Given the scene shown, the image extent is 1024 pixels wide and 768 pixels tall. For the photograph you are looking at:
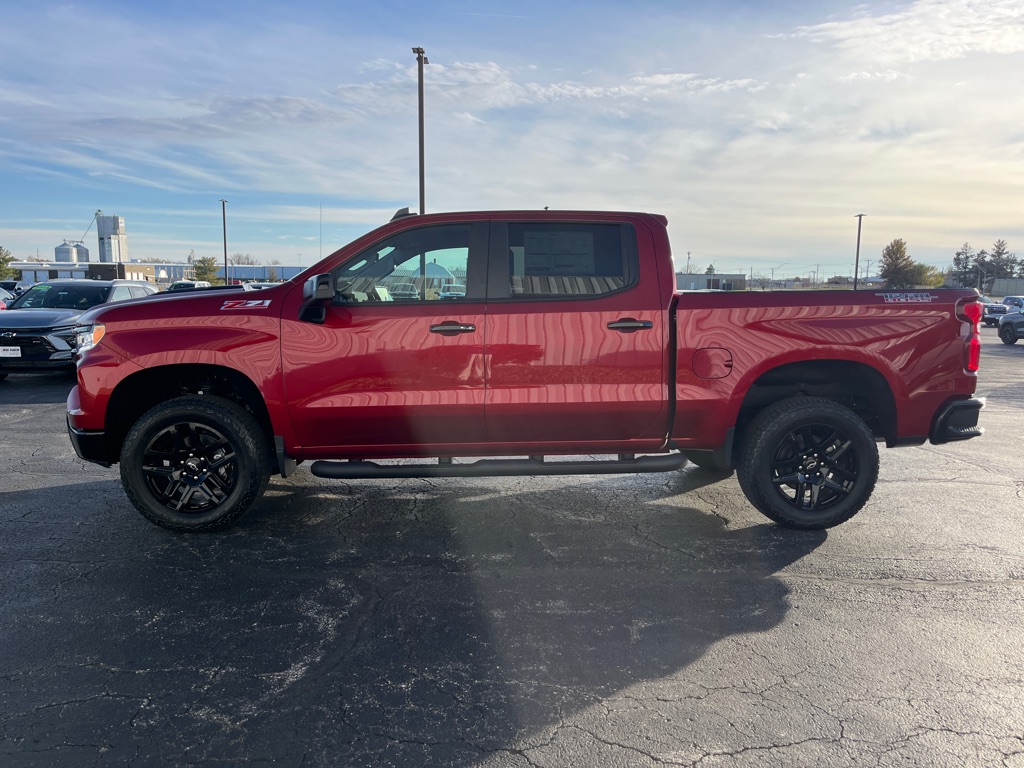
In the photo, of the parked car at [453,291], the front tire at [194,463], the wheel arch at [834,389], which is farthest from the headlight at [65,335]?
the wheel arch at [834,389]

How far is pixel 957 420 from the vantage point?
4.77 meters

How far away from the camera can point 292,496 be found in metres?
5.58

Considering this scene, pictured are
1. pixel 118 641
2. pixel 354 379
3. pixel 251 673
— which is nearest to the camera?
pixel 251 673

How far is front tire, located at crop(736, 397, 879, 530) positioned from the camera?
4680 millimetres

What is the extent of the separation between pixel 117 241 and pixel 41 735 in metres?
135

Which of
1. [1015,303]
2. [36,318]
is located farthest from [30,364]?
[1015,303]

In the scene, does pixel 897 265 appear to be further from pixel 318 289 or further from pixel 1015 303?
pixel 318 289

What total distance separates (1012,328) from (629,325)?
23.3 m

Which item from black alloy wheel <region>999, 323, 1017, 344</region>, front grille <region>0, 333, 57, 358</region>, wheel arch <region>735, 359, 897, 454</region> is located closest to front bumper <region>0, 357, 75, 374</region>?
front grille <region>0, 333, 57, 358</region>

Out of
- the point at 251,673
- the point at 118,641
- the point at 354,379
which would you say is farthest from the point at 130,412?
the point at 251,673

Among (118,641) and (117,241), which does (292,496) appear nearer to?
(118,641)

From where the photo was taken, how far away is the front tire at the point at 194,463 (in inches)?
178

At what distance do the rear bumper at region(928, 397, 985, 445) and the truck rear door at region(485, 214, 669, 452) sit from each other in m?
1.79

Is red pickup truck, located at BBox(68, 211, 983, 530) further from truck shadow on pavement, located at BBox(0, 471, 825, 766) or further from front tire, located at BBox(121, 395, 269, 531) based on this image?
truck shadow on pavement, located at BBox(0, 471, 825, 766)
